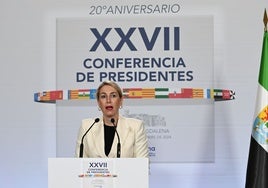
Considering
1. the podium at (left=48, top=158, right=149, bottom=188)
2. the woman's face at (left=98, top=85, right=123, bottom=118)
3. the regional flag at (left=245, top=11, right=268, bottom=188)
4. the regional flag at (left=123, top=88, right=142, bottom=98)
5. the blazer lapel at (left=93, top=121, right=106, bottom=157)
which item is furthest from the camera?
the regional flag at (left=123, top=88, right=142, bottom=98)

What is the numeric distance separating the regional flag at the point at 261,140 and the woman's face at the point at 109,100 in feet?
3.48

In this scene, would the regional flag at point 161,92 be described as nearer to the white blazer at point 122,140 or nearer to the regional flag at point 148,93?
the regional flag at point 148,93

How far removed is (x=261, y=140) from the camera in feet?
10.7

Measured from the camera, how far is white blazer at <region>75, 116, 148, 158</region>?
288cm

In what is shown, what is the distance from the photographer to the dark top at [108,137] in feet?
9.48

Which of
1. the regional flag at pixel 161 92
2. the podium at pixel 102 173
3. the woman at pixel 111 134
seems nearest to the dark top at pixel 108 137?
the woman at pixel 111 134

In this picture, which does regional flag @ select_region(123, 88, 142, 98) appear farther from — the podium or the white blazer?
the podium

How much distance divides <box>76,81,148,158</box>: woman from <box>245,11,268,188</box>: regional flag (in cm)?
86

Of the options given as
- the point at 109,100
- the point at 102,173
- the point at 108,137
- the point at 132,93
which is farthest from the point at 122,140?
the point at 132,93

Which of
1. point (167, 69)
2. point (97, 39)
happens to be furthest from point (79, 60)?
point (167, 69)

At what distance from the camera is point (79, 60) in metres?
4.20

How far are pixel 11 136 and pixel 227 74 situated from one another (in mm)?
2063

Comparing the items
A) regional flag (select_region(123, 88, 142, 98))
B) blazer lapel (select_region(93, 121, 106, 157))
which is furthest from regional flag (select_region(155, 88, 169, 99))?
blazer lapel (select_region(93, 121, 106, 157))

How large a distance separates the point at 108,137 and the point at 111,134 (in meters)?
0.03
